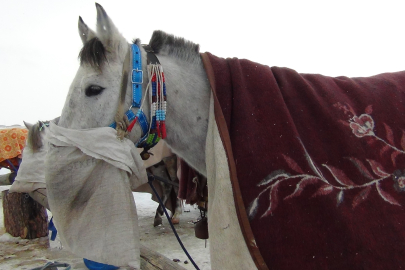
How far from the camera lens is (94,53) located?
1314 millimetres

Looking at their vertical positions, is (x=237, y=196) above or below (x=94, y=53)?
below

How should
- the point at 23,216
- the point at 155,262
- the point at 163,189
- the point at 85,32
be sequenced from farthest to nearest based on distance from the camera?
the point at 163,189, the point at 23,216, the point at 155,262, the point at 85,32

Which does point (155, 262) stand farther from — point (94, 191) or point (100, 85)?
point (100, 85)

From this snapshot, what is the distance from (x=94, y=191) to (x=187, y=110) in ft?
1.93

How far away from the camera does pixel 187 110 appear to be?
139 centimetres

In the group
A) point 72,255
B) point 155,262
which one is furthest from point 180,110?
point 72,255

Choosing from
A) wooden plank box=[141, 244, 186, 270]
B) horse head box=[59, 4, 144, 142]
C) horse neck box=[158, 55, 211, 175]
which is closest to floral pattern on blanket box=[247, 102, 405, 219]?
horse neck box=[158, 55, 211, 175]

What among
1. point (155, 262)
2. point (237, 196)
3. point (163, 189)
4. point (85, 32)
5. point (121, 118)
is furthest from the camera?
point (163, 189)

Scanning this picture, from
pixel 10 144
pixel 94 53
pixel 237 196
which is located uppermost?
pixel 94 53

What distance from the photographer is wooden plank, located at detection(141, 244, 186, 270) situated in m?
2.63

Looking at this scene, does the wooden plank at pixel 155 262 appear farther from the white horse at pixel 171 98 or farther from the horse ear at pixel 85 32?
the horse ear at pixel 85 32

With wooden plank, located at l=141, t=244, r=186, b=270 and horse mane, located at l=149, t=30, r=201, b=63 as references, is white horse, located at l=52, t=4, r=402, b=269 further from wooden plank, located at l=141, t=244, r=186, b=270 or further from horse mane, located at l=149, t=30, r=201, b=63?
wooden plank, located at l=141, t=244, r=186, b=270

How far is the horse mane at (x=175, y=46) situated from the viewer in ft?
4.93

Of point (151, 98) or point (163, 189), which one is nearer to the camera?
point (151, 98)
